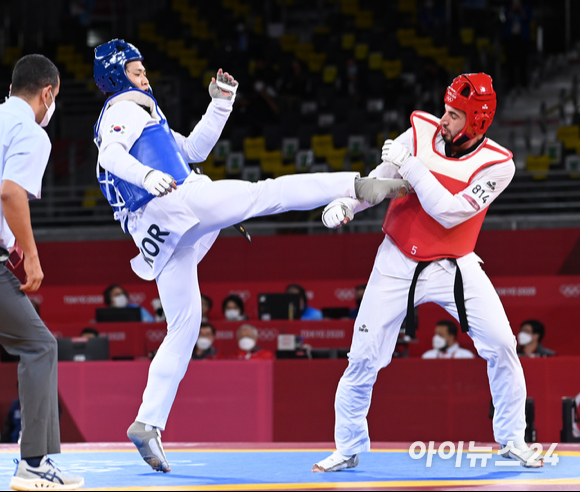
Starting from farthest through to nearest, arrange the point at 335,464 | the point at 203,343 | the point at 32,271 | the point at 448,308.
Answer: the point at 203,343 → the point at 448,308 → the point at 335,464 → the point at 32,271

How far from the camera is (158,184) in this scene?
419 cm

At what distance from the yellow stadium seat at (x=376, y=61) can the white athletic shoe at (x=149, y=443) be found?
1377cm

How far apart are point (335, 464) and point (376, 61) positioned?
1381 centimetres

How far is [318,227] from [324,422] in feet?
17.3

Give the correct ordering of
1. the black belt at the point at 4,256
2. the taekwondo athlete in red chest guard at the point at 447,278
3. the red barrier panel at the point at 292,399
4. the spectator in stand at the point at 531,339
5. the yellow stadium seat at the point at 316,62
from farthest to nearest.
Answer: the yellow stadium seat at the point at 316,62
the spectator in stand at the point at 531,339
the red barrier panel at the point at 292,399
the taekwondo athlete in red chest guard at the point at 447,278
the black belt at the point at 4,256

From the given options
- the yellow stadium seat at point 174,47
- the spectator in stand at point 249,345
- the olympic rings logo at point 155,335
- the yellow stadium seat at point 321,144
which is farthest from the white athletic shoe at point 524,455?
the yellow stadium seat at point 174,47

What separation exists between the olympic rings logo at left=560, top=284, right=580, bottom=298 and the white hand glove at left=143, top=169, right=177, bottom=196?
24.7 feet

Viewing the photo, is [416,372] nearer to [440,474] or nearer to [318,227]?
[440,474]

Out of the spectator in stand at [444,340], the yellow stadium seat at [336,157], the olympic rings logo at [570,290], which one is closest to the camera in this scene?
the spectator in stand at [444,340]

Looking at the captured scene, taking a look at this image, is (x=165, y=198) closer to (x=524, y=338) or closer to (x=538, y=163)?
(x=524, y=338)

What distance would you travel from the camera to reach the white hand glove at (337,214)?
4359 millimetres

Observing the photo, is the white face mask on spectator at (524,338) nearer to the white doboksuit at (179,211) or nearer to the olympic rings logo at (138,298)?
the white doboksuit at (179,211)

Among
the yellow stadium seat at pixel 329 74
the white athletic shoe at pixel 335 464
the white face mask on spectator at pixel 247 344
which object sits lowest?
the white face mask on spectator at pixel 247 344

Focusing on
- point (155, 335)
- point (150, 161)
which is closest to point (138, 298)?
point (155, 335)
